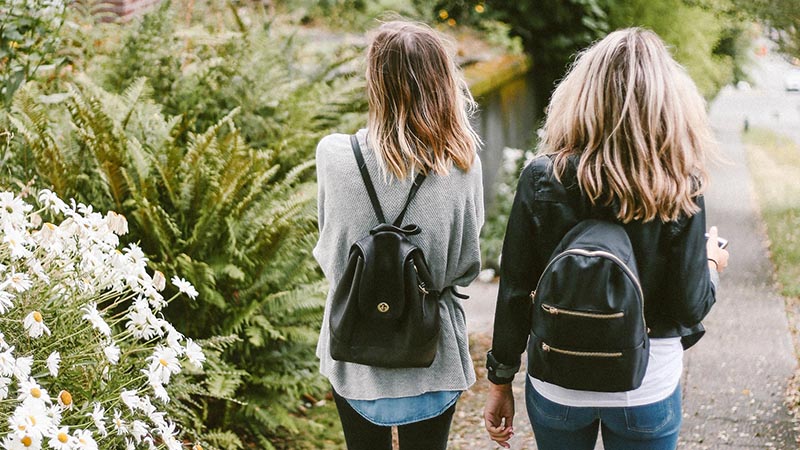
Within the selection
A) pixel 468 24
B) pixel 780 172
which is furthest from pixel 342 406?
pixel 780 172

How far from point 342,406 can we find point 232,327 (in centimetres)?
141

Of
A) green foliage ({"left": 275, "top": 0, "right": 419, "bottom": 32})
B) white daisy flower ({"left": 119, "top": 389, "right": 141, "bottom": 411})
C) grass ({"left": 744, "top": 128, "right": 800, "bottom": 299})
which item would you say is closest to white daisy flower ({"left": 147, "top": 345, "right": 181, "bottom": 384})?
white daisy flower ({"left": 119, "top": 389, "right": 141, "bottom": 411})

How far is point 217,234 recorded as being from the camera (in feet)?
13.4

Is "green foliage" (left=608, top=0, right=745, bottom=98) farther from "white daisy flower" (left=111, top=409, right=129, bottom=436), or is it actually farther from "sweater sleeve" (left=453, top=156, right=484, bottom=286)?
"white daisy flower" (left=111, top=409, right=129, bottom=436)

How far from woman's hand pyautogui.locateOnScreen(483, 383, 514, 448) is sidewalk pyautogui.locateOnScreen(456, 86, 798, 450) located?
3.17 feet

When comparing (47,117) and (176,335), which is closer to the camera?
(176,335)

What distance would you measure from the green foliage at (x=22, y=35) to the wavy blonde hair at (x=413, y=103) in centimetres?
195

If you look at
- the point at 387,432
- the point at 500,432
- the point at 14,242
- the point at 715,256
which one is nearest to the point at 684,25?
the point at 715,256

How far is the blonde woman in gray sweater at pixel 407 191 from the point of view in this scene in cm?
249

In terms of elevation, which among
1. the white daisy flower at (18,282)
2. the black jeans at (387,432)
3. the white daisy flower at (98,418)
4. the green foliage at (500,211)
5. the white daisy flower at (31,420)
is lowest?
the green foliage at (500,211)

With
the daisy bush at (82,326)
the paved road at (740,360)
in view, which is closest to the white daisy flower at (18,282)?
the daisy bush at (82,326)

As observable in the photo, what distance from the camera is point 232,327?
12.9 feet

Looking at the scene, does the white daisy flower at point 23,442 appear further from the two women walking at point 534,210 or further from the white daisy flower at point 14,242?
the two women walking at point 534,210

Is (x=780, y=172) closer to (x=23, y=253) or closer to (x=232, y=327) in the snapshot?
(x=232, y=327)
